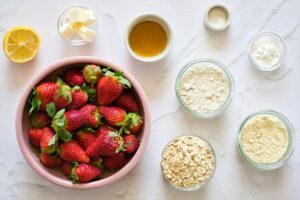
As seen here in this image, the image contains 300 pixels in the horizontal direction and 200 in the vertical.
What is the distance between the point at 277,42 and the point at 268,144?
0.39 meters

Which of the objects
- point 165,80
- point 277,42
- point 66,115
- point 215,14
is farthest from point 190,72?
point 66,115

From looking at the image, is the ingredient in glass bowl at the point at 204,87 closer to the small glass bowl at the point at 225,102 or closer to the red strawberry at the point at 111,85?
the small glass bowl at the point at 225,102

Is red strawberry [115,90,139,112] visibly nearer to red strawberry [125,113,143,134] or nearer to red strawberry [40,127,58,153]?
red strawberry [125,113,143,134]

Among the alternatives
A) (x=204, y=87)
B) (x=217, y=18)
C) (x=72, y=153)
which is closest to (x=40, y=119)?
(x=72, y=153)

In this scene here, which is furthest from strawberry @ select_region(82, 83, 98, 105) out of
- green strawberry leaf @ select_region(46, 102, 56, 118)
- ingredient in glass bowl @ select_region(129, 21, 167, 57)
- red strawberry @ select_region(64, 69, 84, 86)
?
ingredient in glass bowl @ select_region(129, 21, 167, 57)

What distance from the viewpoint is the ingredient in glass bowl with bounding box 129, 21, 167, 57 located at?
169 centimetres

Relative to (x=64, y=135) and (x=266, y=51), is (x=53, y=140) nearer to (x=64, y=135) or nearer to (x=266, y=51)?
(x=64, y=135)

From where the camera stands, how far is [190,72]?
167 centimetres

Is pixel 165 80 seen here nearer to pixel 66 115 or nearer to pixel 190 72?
pixel 190 72

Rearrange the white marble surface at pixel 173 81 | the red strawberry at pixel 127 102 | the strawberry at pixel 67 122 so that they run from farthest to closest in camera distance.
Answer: the white marble surface at pixel 173 81 → the red strawberry at pixel 127 102 → the strawberry at pixel 67 122

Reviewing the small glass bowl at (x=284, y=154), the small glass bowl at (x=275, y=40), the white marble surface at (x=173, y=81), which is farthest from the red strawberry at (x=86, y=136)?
the small glass bowl at (x=275, y=40)

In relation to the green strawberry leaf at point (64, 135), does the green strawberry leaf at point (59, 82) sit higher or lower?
higher

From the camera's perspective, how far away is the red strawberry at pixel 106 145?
58.4 inches

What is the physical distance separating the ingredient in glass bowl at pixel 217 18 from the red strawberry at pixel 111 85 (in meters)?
0.42
